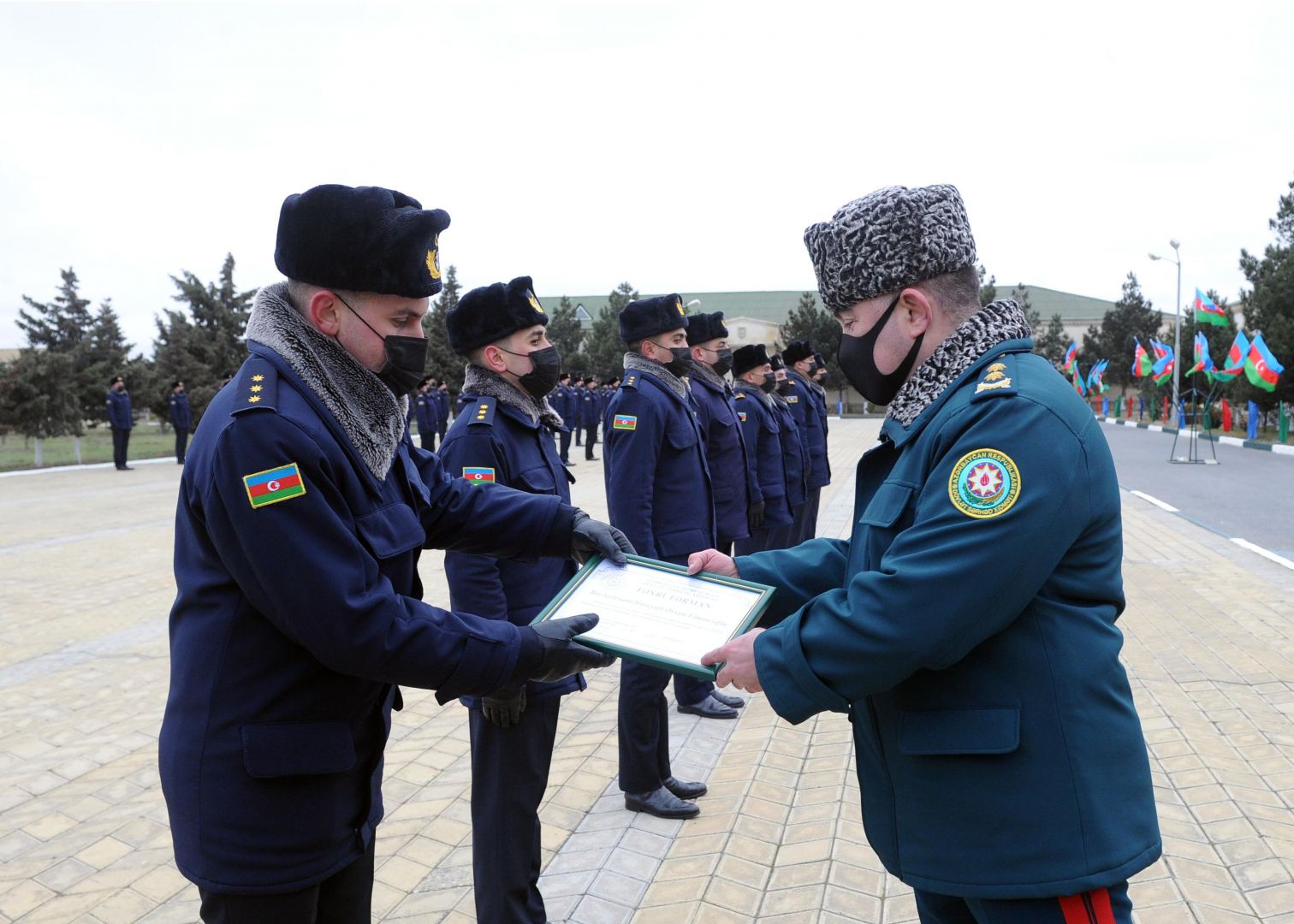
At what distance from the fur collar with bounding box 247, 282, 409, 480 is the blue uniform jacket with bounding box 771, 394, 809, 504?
6512 millimetres

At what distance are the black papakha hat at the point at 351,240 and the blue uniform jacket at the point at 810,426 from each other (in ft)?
24.6

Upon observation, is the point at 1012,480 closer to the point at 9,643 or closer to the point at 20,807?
the point at 20,807

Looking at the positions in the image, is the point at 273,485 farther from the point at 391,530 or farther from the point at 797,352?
the point at 797,352

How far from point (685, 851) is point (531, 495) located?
1.84 m

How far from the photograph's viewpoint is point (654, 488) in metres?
4.78

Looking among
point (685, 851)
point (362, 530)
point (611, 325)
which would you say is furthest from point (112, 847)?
point (611, 325)

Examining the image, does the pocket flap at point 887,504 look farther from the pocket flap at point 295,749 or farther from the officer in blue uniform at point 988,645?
the pocket flap at point 295,749

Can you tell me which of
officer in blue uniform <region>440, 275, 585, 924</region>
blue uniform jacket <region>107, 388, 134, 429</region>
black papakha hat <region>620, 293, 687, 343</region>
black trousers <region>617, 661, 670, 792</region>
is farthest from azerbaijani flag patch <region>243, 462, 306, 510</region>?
blue uniform jacket <region>107, 388, 134, 429</region>

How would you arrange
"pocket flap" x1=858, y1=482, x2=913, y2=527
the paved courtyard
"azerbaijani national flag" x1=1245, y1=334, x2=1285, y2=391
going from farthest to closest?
"azerbaijani national flag" x1=1245, y1=334, x2=1285, y2=391, the paved courtyard, "pocket flap" x1=858, y1=482, x2=913, y2=527

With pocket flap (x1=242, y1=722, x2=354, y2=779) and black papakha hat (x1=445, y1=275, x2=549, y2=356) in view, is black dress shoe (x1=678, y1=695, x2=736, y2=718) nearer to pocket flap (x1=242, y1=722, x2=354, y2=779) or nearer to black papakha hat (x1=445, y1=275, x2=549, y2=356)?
black papakha hat (x1=445, y1=275, x2=549, y2=356)

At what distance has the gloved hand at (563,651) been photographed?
213cm

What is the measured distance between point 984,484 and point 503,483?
210cm

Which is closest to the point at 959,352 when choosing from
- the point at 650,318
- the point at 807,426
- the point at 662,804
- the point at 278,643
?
the point at 278,643

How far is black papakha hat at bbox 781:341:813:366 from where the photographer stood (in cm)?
1068
